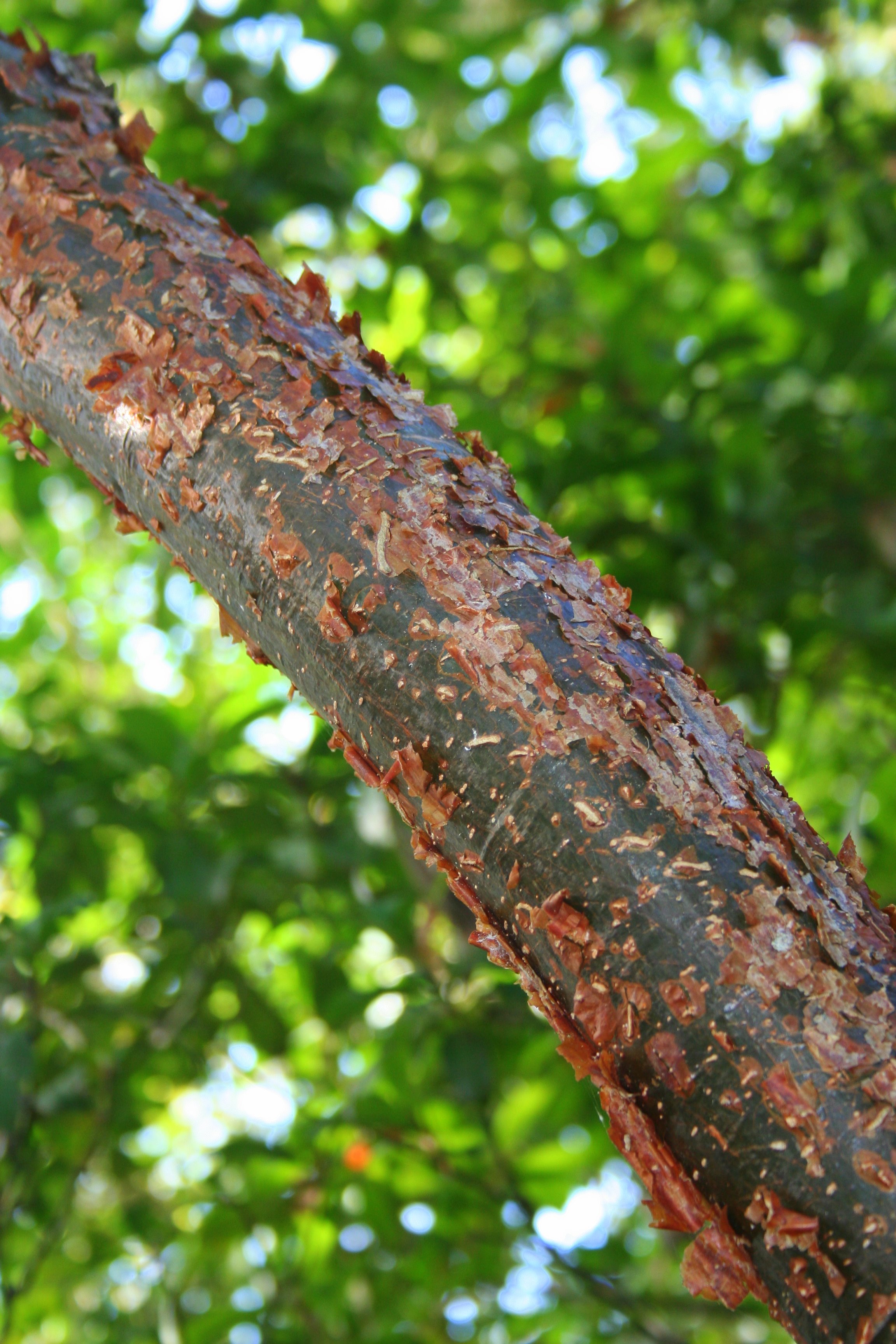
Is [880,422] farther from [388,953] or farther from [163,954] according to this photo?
[163,954]

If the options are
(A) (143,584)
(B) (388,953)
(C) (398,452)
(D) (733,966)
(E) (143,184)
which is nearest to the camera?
(D) (733,966)

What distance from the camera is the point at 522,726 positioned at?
0.41 meters

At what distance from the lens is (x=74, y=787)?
132cm

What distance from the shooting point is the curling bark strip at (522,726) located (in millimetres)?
363

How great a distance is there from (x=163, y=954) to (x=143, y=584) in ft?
3.83

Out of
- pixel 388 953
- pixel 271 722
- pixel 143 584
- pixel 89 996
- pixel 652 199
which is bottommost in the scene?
pixel 143 584

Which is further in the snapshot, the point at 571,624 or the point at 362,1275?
the point at 362,1275

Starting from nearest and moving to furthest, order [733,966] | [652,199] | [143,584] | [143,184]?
[733,966]
[143,184]
[652,199]
[143,584]

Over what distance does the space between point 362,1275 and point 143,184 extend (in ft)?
4.65

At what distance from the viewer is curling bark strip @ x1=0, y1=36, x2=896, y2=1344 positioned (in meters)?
0.36

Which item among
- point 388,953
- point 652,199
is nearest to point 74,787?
point 388,953

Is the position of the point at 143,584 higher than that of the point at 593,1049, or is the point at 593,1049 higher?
the point at 593,1049

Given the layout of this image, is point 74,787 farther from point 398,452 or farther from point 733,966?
point 733,966

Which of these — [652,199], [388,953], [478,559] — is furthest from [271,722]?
[652,199]
